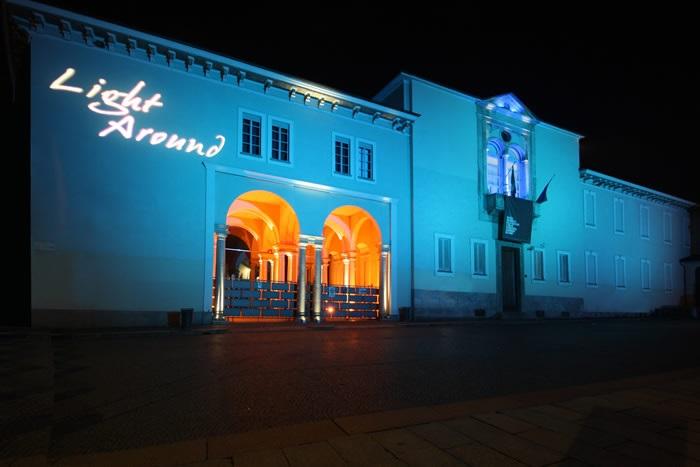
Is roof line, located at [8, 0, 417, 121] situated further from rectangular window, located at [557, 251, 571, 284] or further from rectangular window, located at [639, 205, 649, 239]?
rectangular window, located at [639, 205, 649, 239]

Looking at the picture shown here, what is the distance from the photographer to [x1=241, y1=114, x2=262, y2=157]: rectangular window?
18.9m

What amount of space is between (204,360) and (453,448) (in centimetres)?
566

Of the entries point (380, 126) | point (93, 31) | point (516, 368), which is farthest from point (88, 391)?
point (380, 126)

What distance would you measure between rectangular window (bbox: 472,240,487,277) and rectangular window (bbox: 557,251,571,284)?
6261mm

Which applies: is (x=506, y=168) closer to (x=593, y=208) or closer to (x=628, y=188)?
(x=593, y=208)

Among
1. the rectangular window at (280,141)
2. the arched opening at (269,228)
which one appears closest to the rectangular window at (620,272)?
the arched opening at (269,228)

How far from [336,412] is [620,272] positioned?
109 ft

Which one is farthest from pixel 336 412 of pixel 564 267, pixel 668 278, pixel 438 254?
pixel 668 278

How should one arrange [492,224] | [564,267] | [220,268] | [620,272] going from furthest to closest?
[620,272]
[564,267]
[492,224]
[220,268]

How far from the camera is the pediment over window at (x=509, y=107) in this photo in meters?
26.5

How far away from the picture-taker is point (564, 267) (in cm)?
2912

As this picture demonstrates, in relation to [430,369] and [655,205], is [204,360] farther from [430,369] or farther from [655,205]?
[655,205]

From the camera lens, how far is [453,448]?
389 cm

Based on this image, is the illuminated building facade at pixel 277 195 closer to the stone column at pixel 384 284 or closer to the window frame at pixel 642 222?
the stone column at pixel 384 284
